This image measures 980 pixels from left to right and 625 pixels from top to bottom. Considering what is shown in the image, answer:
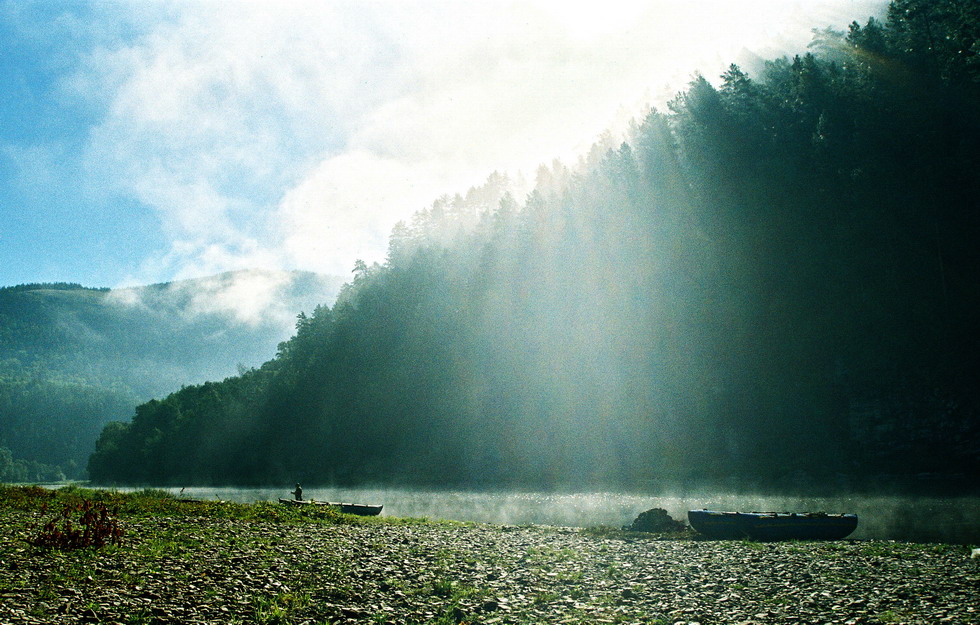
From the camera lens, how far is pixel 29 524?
26.1m

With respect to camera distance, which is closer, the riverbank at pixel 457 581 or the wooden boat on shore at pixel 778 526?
the riverbank at pixel 457 581

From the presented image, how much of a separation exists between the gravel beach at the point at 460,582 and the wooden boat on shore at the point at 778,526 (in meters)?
4.11

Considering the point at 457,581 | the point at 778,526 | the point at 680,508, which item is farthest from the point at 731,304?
the point at 457,581

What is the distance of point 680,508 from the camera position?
4594 centimetres

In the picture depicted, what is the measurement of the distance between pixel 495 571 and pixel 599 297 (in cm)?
7360

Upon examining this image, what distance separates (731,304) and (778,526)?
49.4m

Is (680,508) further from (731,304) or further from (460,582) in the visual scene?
(731,304)

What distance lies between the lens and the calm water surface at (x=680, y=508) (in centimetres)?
3232

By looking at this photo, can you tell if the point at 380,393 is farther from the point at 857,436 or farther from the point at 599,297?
the point at 857,436

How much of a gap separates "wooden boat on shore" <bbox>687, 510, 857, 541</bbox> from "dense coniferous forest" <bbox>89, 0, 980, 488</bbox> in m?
26.1

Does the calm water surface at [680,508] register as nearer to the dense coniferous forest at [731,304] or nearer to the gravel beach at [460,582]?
the gravel beach at [460,582]

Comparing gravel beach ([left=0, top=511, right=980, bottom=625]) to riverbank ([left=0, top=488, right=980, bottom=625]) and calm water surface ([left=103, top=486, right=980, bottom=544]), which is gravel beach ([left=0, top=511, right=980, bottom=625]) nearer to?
riverbank ([left=0, top=488, right=980, bottom=625])

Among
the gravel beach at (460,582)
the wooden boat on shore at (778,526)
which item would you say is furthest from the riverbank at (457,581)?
the wooden boat on shore at (778,526)

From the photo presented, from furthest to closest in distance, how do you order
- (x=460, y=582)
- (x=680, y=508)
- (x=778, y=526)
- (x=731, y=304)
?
(x=731, y=304), (x=680, y=508), (x=778, y=526), (x=460, y=582)
